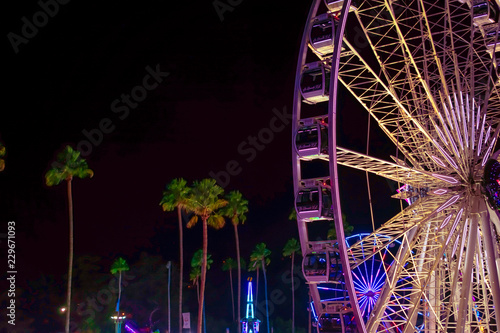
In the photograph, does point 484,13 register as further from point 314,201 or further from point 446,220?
point 314,201

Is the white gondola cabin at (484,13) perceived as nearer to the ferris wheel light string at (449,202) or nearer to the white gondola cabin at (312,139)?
the ferris wheel light string at (449,202)

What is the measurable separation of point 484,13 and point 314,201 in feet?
33.9

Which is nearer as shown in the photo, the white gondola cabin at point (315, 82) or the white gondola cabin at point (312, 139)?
the white gondola cabin at point (312, 139)

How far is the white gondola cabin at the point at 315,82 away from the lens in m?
18.7

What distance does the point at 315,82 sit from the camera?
61.9ft

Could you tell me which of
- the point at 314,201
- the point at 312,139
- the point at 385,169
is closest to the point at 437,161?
the point at 385,169

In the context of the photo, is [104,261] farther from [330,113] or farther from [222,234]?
[330,113]

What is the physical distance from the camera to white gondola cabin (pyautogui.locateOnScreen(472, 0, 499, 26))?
20891mm

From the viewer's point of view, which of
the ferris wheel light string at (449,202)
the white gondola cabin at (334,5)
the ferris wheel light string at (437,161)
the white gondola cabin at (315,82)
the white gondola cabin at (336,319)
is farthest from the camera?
the white gondola cabin at (334,5)

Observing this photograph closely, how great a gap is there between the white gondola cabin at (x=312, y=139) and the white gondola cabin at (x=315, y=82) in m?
0.86

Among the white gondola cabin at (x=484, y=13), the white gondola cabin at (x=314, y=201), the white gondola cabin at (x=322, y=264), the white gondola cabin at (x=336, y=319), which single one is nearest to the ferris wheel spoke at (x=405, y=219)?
the white gondola cabin at (x=322, y=264)

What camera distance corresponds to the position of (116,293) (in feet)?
205

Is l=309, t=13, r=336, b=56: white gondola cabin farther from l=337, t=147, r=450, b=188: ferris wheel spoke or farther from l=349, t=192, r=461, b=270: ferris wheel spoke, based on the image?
l=349, t=192, r=461, b=270: ferris wheel spoke

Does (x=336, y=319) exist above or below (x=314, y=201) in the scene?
below
